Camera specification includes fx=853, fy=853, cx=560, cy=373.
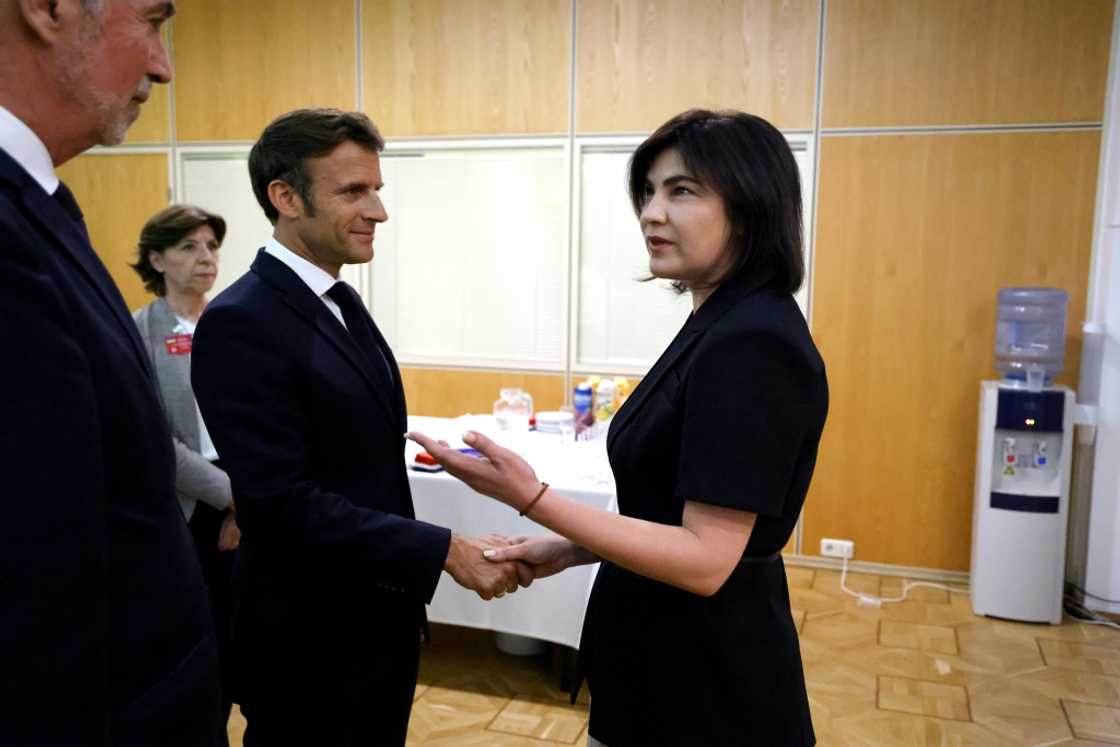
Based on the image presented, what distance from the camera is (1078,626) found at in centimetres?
379

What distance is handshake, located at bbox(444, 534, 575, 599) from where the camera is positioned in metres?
1.61

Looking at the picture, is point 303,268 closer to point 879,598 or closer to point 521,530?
point 521,530

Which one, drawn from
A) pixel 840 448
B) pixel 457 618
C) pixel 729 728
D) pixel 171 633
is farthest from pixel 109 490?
pixel 840 448

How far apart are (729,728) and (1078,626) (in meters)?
3.29

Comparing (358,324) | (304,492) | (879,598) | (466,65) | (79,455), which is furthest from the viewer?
(466,65)

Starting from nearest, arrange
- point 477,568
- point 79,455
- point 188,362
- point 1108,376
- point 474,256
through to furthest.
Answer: point 79,455 → point 477,568 → point 188,362 → point 1108,376 → point 474,256

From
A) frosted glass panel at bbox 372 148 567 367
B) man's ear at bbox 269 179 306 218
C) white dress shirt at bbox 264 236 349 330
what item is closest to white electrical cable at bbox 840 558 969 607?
frosted glass panel at bbox 372 148 567 367

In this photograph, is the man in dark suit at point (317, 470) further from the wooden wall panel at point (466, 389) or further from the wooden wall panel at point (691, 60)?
the wooden wall panel at point (466, 389)

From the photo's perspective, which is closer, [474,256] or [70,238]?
[70,238]

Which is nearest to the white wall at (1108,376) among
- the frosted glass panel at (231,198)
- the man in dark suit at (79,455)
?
the man in dark suit at (79,455)

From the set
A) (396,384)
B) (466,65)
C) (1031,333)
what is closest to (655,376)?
(396,384)

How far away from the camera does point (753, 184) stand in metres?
1.27

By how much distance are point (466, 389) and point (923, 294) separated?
98.0 inches

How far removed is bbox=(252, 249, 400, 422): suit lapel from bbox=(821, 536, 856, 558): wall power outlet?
3371 mm
